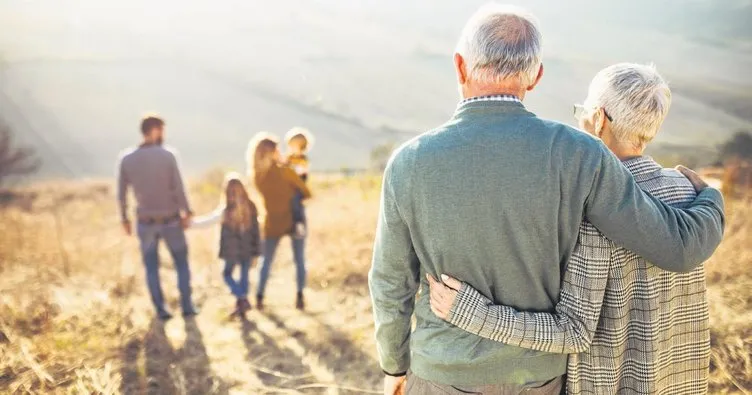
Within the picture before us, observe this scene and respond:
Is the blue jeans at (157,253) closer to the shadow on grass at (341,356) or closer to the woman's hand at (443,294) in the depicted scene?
the shadow on grass at (341,356)

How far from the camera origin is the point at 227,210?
14.5ft

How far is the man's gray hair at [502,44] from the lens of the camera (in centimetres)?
126

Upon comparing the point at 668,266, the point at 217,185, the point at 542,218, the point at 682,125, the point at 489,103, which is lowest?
the point at 217,185

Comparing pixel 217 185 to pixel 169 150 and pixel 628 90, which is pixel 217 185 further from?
pixel 628 90

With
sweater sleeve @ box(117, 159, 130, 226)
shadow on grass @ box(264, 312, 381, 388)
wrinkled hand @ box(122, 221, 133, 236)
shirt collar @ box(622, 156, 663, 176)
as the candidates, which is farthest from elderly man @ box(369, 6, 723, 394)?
wrinkled hand @ box(122, 221, 133, 236)

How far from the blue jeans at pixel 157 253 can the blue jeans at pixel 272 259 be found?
1.83 feet

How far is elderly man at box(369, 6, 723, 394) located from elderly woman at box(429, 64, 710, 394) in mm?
44

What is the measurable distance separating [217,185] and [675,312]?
953 centimetres

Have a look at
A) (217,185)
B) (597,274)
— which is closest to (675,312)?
(597,274)

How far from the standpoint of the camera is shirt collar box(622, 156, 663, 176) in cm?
145

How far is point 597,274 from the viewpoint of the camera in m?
1.34

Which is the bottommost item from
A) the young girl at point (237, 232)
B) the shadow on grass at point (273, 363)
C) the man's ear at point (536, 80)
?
the shadow on grass at point (273, 363)

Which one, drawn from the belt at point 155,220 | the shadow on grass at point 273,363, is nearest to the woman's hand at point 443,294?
the shadow on grass at point 273,363

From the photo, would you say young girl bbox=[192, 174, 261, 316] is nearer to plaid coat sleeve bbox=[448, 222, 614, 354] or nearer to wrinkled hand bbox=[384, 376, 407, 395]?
wrinkled hand bbox=[384, 376, 407, 395]
